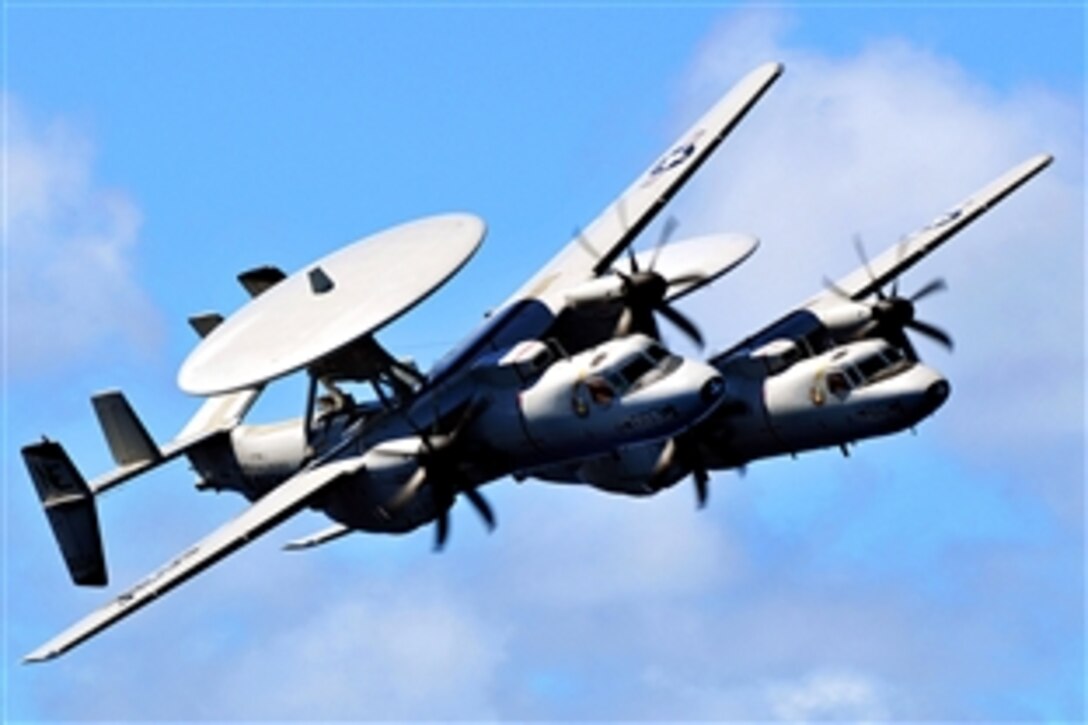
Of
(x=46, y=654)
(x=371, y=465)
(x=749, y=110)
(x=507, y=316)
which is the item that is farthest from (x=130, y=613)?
(x=749, y=110)

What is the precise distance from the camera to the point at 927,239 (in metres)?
94.3

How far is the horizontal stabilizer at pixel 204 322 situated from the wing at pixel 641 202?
1037 cm

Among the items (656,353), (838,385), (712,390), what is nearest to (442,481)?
(656,353)

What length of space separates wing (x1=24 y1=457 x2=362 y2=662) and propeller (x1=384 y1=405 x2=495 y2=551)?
210 centimetres

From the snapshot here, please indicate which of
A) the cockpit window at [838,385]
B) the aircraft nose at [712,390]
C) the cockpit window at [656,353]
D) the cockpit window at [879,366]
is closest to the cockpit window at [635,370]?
the cockpit window at [656,353]

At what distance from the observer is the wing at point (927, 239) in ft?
303

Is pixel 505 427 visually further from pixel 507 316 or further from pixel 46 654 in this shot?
pixel 46 654

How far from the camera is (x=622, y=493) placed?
3413 inches

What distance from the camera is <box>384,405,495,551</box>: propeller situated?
78.6 meters

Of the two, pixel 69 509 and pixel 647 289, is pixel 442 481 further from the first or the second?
pixel 69 509

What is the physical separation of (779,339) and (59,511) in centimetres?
2311

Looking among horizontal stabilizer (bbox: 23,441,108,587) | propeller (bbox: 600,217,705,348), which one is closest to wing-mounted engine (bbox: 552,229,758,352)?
propeller (bbox: 600,217,705,348)

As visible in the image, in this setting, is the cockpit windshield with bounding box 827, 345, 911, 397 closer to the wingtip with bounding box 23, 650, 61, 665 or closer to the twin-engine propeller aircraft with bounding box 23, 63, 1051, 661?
the twin-engine propeller aircraft with bounding box 23, 63, 1051, 661

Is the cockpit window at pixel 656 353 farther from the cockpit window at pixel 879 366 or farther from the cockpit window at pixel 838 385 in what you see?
the cockpit window at pixel 879 366
